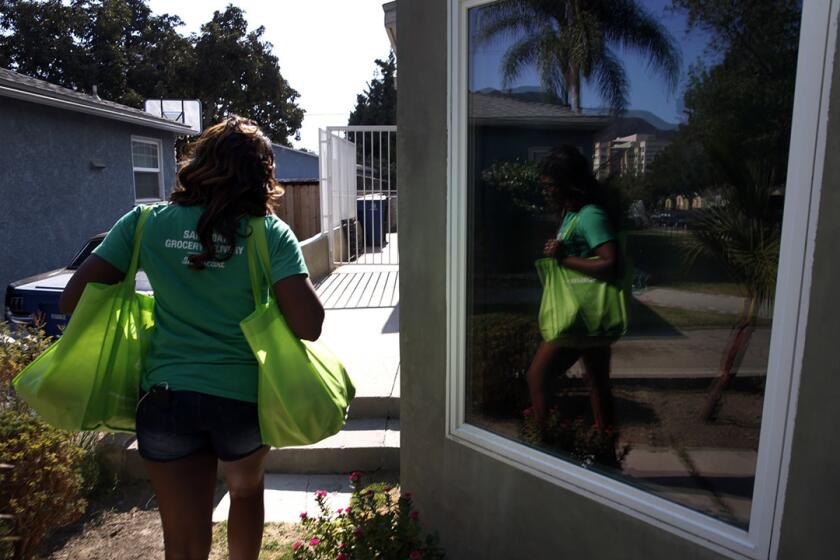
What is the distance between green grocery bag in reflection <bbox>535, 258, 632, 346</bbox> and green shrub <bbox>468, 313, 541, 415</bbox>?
0.11 metres

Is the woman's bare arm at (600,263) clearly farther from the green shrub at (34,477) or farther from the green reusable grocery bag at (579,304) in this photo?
the green shrub at (34,477)

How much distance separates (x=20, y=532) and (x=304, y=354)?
180 cm

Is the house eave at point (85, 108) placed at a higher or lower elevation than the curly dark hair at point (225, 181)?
higher

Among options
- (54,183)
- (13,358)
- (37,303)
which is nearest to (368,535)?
(13,358)

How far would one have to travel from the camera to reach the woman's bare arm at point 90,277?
2.04m

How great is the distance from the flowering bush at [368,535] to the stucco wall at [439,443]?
180 mm

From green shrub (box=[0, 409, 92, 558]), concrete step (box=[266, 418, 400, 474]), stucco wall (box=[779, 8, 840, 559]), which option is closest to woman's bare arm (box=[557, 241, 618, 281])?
stucco wall (box=[779, 8, 840, 559])

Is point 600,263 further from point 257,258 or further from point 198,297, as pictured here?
point 198,297

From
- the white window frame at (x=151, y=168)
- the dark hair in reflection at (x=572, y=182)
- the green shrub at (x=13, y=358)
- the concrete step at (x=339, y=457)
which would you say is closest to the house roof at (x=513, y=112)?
the dark hair in reflection at (x=572, y=182)

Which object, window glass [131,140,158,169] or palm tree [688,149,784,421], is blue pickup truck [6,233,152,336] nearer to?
palm tree [688,149,784,421]

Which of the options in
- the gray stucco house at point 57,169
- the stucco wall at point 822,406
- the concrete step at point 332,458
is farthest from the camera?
the gray stucco house at point 57,169

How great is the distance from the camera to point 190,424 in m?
1.94

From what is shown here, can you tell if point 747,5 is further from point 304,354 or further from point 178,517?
point 178,517

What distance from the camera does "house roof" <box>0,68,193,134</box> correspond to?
9016 millimetres
